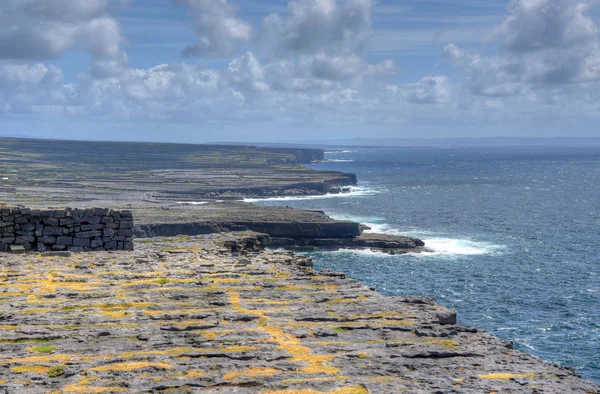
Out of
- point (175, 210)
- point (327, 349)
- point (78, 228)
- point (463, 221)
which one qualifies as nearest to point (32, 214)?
point (78, 228)

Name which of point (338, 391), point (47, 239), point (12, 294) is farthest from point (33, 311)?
point (47, 239)

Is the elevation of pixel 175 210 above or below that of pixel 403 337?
below

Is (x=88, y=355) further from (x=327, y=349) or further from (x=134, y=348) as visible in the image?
(x=327, y=349)

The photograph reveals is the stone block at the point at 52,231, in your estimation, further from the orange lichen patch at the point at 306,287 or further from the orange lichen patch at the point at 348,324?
the orange lichen patch at the point at 348,324

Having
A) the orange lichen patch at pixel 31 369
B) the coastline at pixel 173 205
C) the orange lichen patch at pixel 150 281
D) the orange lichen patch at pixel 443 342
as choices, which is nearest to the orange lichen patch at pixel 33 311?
the orange lichen patch at pixel 150 281

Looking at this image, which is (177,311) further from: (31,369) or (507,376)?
(507,376)
